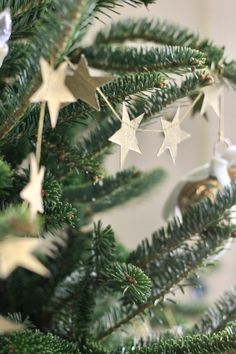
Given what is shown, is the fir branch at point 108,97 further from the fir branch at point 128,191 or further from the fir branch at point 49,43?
the fir branch at point 128,191

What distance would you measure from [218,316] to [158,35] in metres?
0.28

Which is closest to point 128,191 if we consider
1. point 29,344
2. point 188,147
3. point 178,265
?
point 178,265

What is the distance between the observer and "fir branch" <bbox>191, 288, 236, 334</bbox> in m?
0.49

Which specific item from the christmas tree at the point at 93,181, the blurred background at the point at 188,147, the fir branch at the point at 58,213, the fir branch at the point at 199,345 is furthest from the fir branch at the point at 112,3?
the blurred background at the point at 188,147

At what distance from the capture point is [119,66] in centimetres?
51

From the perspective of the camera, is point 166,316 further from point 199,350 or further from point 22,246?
point 22,246

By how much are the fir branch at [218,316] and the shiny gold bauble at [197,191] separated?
98 millimetres

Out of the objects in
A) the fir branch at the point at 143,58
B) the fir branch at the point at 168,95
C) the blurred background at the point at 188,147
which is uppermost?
the fir branch at the point at 143,58

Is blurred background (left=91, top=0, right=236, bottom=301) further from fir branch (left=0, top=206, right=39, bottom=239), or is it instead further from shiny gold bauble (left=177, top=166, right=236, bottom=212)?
fir branch (left=0, top=206, right=39, bottom=239)

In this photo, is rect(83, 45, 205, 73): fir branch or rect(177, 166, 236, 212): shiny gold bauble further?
rect(177, 166, 236, 212): shiny gold bauble

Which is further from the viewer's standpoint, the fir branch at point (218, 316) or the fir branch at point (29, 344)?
the fir branch at point (218, 316)

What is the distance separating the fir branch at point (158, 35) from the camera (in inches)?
19.6

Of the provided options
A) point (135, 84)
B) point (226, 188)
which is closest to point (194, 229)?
point (226, 188)

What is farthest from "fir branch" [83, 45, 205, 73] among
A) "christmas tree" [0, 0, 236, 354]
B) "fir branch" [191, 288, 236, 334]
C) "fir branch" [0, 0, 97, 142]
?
"fir branch" [191, 288, 236, 334]
